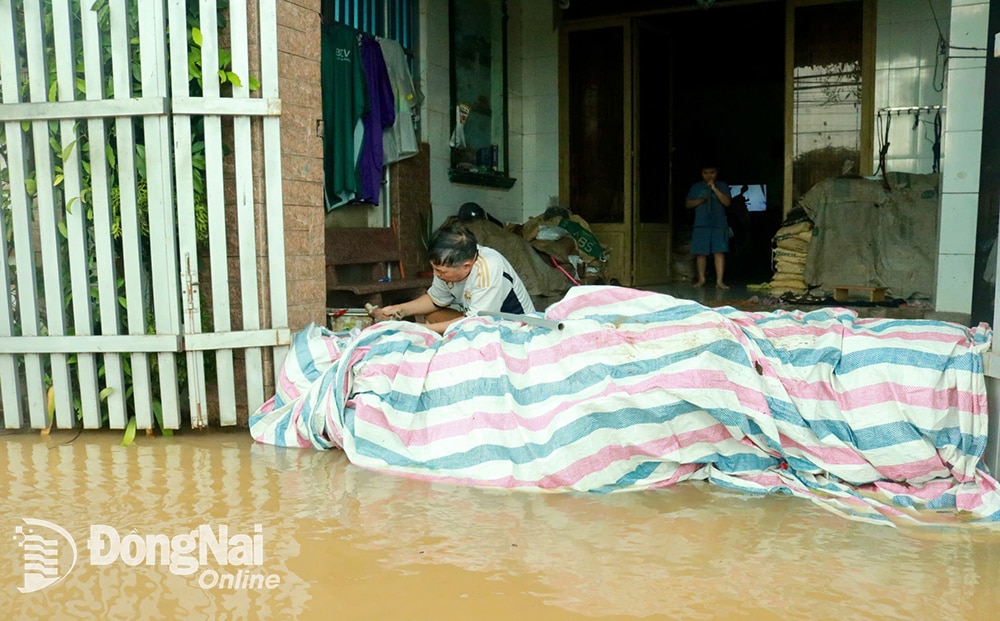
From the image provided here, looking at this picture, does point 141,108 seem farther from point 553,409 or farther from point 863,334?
point 863,334

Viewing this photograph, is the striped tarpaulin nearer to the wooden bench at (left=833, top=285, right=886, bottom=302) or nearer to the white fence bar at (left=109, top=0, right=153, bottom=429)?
the white fence bar at (left=109, top=0, right=153, bottom=429)

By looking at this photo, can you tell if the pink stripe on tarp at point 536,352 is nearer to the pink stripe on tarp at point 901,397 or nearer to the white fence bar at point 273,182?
the pink stripe on tarp at point 901,397

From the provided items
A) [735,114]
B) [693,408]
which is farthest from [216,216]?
[735,114]

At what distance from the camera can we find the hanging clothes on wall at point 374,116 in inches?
303

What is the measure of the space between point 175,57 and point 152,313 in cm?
124

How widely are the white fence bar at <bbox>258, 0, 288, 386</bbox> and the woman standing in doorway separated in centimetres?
719

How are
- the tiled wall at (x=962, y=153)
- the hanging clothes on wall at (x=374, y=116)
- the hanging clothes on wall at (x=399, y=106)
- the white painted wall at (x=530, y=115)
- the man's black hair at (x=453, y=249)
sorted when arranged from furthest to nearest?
the white painted wall at (x=530, y=115)
the hanging clothes on wall at (x=399, y=106)
the hanging clothes on wall at (x=374, y=116)
the tiled wall at (x=962, y=153)
the man's black hair at (x=453, y=249)

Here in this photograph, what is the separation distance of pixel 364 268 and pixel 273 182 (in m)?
3.87

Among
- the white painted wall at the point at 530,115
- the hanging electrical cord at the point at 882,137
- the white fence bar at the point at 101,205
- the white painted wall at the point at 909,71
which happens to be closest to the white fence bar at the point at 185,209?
the white fence bar at the point at 101,205

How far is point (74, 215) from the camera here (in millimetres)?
4082

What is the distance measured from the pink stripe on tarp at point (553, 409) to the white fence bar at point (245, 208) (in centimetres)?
80

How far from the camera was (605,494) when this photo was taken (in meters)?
3.26

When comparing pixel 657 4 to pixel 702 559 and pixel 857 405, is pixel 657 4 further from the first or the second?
pixel 702 559

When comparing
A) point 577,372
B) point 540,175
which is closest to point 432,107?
point 540,175
